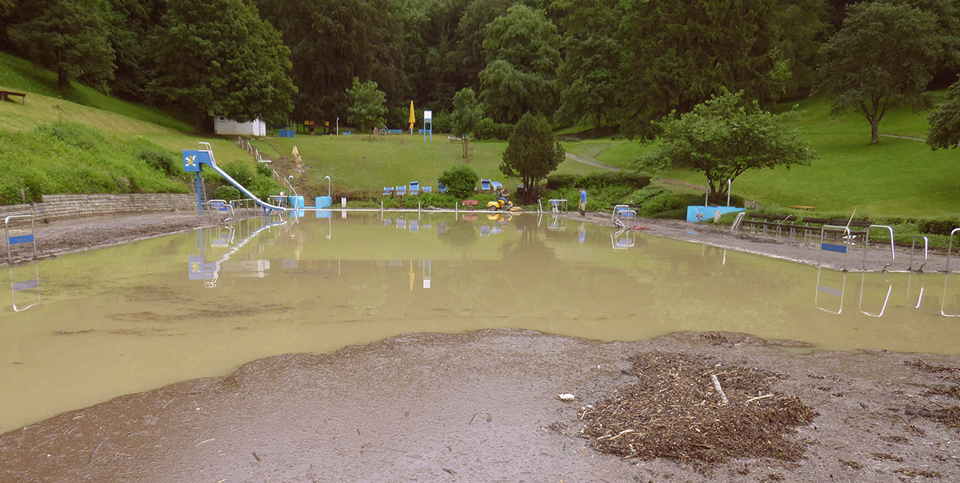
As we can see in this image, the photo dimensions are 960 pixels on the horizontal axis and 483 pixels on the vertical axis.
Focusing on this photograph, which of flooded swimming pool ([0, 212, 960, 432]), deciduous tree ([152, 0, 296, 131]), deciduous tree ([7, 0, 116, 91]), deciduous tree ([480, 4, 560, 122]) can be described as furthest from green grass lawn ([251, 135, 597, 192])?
flooded swimming pool ([0, 212, 960, 432])

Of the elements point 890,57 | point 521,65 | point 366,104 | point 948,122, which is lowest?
point 948,122

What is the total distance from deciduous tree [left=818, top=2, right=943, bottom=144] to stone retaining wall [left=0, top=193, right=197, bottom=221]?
39.5 m

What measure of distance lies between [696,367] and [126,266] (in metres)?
10.0

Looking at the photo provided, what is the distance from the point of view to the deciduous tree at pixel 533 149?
30.8 m

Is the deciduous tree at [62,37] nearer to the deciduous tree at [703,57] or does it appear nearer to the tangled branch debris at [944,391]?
the deciduous tree at [703,57]

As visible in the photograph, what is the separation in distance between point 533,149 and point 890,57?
2481cm

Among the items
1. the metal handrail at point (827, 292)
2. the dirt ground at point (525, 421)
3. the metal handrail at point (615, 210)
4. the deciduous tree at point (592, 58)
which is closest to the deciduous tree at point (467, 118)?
the deciduous tree at point (592, 58)

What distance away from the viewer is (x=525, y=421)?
12.6 ft

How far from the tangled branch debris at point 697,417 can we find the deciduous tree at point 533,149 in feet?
87.4

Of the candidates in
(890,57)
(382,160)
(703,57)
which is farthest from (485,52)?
(890,57)

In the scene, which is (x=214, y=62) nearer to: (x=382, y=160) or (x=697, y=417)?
(x=382, y=160)

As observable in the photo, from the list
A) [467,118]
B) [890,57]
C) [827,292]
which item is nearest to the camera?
[827,292]

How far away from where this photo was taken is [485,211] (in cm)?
3070

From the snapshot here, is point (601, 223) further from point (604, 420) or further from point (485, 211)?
point (604, 420)
